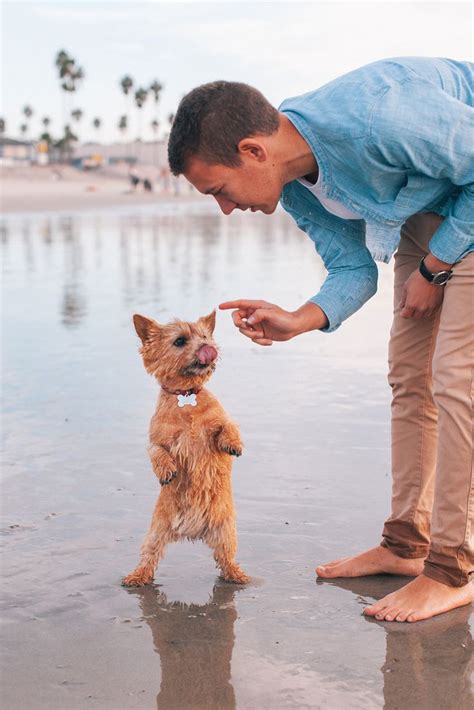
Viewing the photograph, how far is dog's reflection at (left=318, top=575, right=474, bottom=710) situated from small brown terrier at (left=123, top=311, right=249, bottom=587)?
664 millimetres

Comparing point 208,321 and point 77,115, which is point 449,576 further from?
point 77,115

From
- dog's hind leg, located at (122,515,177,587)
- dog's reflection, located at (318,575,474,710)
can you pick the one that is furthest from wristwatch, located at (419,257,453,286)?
dog's hind leg, located at (122,515,177,587)

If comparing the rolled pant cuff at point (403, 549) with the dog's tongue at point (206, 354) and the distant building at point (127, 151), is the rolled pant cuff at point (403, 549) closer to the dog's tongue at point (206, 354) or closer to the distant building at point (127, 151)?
the dog's tongue at point (206, 354)

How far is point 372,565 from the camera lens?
3996 millimetres

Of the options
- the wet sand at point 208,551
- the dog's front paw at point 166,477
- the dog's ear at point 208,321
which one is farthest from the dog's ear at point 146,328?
the wet sand at point 208,551

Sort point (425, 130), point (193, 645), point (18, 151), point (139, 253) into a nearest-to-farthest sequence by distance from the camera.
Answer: point (425, 130) → point (193, 645) → point (139, 253) → point (18, 151)

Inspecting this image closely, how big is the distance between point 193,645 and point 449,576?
1.04 m

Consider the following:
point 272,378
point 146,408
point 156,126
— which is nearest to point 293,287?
point 272,378

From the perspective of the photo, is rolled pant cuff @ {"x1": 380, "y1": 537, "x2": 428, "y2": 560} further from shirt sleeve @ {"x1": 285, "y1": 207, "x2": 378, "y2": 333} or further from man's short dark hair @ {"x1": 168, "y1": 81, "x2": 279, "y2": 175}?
man's short dark hair @ {"x1": 168, "y1": 81, "x2": 279, "y2": 175}

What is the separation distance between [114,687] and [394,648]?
1.00 meters

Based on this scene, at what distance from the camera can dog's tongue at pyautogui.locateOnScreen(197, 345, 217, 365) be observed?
377cm

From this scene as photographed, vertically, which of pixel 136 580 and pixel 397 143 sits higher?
pixel 397 143

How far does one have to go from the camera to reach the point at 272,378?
718cm

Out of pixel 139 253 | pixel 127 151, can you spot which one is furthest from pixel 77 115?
pixel 139 253
